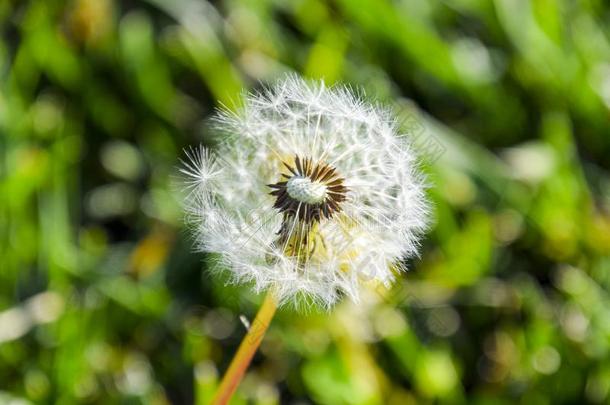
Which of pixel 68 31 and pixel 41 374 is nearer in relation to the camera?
pixel 41 374

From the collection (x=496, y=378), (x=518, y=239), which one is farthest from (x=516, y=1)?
(x=496, y=378)

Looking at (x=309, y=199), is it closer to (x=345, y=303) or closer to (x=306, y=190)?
(x=306, y=190)

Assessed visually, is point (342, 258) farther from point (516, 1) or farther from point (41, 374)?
point (516, 1)

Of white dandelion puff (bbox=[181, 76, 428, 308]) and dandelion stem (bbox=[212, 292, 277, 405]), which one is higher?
white dandelion puff (bbox=[181, 76, 428, 308])

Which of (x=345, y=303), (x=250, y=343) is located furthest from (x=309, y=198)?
(x=345, y=303)

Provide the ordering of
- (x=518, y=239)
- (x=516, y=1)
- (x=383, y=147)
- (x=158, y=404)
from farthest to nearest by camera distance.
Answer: (x=516, y=1) < (x=518, y=239) < (x=158, y=404) < (x=383, y=147)

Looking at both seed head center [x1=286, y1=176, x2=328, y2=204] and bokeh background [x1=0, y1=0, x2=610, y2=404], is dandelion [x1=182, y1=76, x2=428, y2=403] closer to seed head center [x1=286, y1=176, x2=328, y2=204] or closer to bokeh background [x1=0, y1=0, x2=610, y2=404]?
seed head center [x1=286, y1=176, x2=328, y2=204]

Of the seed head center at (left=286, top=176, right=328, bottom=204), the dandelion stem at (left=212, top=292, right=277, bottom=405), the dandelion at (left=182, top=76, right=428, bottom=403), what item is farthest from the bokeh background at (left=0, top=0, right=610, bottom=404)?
the seed head center at (left=286, top=176, right=328, bottom=204)

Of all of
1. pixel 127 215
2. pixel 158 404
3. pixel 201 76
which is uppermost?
pixel 201 76
